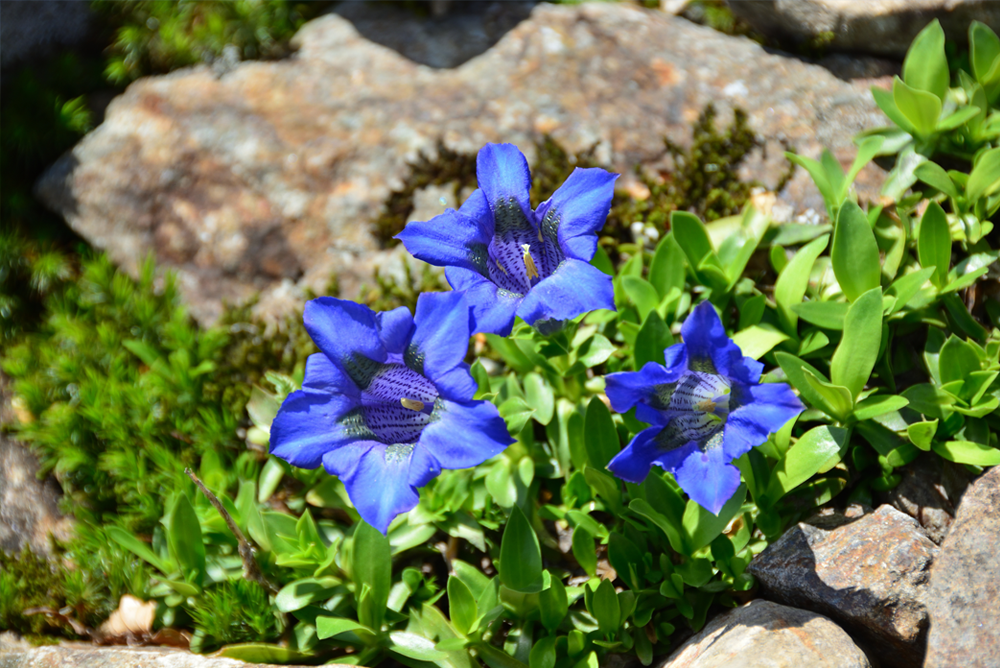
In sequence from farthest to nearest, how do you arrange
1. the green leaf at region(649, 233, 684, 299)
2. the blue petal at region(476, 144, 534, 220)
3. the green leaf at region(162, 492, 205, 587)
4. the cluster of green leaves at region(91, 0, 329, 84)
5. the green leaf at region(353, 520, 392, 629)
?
the cluster of green leaves at region(91, 0, 329, 84), the green leaf at region(649, 233, 684, 299), the green leaf at region(162, 492, 205, 587), the green leaf at region(353, 520, 392, 629), the blue petal at region(476, 144, 534, 220)

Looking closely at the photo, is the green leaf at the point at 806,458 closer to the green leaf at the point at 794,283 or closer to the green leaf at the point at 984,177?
the green leaf at the point at 794,283

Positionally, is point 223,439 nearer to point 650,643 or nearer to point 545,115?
point 650,643

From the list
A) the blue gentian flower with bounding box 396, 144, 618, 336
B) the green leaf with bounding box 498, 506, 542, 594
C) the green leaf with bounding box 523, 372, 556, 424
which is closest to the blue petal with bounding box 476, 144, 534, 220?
the blue gentian flower with bounding box 396, 144, 618, 336

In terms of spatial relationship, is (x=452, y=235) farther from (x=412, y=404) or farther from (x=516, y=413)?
(x=516, y=413)

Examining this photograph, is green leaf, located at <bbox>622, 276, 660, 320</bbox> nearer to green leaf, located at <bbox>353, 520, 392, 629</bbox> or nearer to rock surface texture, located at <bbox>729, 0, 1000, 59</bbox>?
green leaf, located at <bbox>353, 520, 392, 629</bbox>

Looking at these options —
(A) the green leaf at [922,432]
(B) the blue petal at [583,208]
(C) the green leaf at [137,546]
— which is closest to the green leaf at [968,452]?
(A) the green leaf at [922,432]

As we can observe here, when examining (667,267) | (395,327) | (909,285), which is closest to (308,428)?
(395,327)

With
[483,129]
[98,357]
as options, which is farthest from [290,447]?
[483,129]
